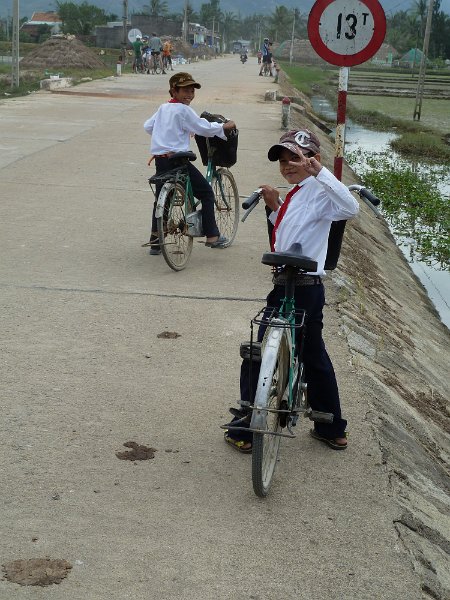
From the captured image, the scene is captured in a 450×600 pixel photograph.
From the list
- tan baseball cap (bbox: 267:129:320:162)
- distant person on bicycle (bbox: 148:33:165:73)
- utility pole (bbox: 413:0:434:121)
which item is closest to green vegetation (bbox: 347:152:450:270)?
tan baseball cap (bbox: 267:129:320:162)

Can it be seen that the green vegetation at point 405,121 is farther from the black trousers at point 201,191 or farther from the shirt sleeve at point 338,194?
the shirt sleeve at point 338,194

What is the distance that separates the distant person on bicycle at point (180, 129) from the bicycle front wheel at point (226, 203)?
60 cm

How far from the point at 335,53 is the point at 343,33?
15 cm

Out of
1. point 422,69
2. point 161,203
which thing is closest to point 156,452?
point 161,203

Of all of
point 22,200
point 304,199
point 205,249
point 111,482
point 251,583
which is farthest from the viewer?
point 22,200

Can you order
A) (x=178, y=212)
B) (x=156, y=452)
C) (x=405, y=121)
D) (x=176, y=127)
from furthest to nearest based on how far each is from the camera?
(x=405, y=121) → (x=178, y=212) → (x=176, y=127) → (x=156, y=452)

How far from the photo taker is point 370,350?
7.22 m

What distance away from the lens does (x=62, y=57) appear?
54625mm

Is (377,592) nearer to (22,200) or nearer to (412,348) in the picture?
(412,348)

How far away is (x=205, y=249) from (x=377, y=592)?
5943mm

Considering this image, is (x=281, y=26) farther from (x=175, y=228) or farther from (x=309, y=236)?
(x=309, y=236)

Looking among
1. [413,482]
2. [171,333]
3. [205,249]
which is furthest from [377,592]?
[205,249]

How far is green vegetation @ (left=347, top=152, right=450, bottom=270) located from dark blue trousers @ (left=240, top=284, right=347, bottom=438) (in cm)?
1027

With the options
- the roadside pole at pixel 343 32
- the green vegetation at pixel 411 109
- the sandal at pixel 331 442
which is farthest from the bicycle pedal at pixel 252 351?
the green vegetation at pixel 411 109
